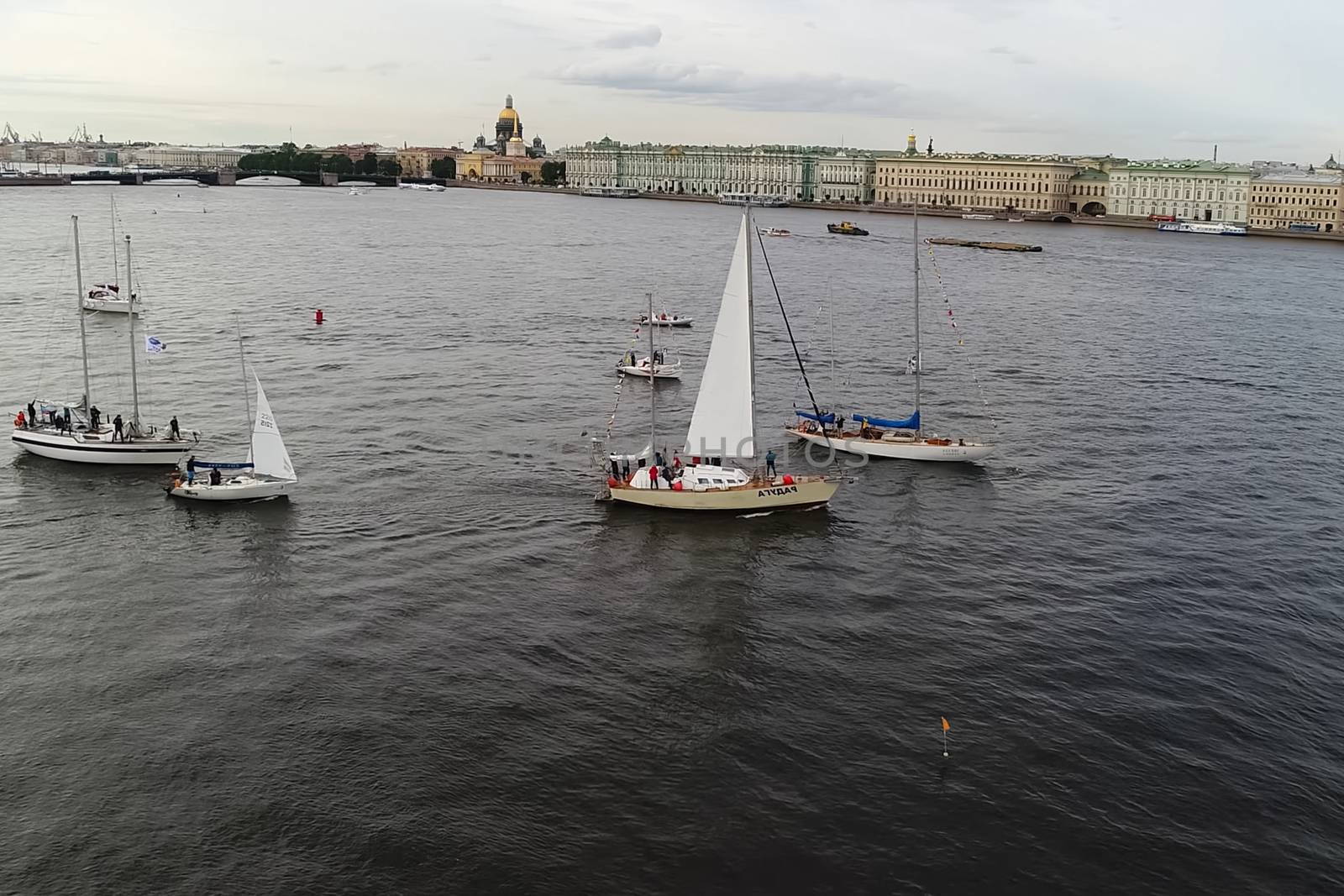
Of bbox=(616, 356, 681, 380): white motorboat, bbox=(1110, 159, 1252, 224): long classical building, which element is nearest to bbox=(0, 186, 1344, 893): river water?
bbox=(616, 356, 681, 380): white motorboat

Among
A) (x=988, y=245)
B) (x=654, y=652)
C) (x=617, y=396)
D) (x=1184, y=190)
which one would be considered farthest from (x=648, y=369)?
(x=1184, y=190)

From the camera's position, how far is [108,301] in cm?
5531

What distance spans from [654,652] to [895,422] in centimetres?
1635

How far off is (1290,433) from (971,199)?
5856 inches

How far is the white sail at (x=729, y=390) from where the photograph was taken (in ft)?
88.9

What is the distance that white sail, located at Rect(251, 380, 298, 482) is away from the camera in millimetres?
27484

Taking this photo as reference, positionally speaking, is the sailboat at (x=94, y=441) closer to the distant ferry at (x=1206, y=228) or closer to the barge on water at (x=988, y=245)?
the barge on water at (x=988, y=245)

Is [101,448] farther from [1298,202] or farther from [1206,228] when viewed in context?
[1298,202]

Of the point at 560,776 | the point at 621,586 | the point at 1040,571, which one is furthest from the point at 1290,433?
the point at 560,776

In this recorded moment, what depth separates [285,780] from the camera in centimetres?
1590

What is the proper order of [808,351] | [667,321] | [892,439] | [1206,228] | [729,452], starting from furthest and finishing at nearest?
[1206,228] < [667,321] < [808,351] < [892,439] < [729,452]

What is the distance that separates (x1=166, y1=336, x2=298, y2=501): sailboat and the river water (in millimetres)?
553

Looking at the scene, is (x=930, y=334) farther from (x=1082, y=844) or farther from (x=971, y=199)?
(x=971, y=199)

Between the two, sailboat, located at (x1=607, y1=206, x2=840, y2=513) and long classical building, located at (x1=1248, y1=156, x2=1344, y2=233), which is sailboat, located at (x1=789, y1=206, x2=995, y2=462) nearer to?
sailboat, located at (x1=607, y1=206, x2=840, y2=513)
